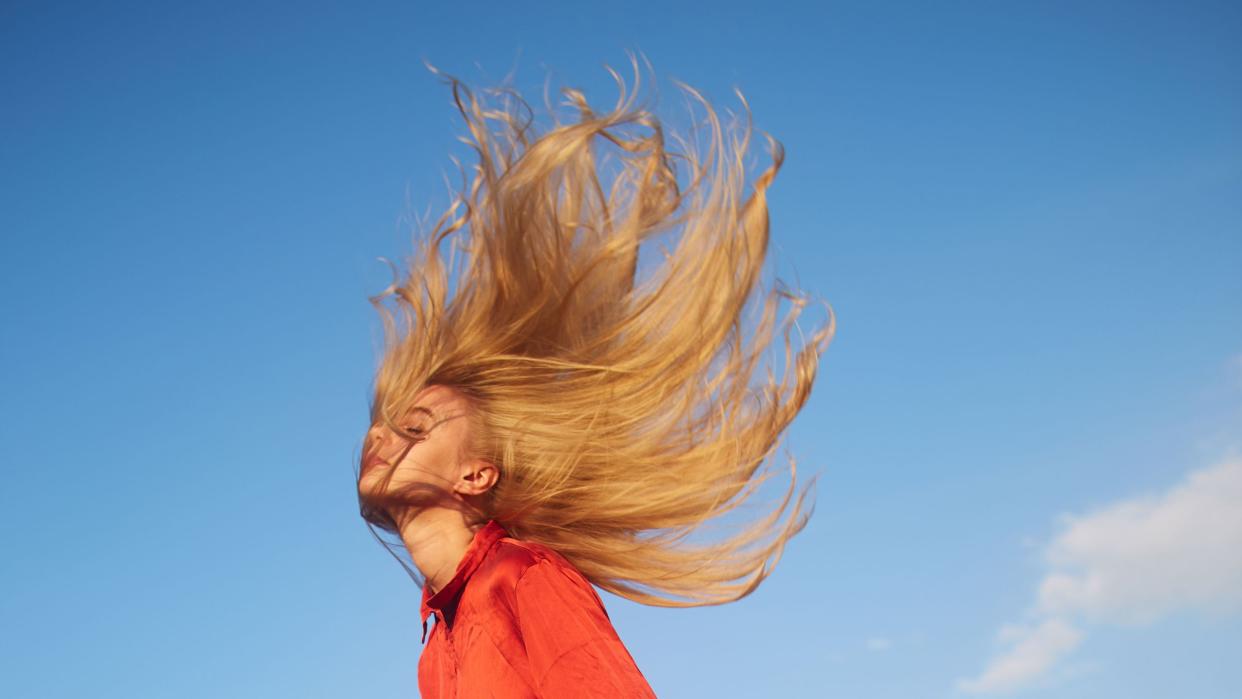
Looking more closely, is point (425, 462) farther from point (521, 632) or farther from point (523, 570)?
point (521, 632)

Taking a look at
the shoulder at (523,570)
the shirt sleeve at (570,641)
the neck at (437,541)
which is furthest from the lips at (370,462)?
the shirt sleeve at (570,641)

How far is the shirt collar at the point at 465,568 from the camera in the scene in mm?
3916

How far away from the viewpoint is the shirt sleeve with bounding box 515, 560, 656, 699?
3.40 metres

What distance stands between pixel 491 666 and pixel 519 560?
311 mm

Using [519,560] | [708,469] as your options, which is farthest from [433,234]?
[519,560]

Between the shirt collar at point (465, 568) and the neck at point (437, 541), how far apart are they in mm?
41

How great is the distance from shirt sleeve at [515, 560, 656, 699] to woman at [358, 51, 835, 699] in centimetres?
37

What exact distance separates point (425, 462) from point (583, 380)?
30.8 inches

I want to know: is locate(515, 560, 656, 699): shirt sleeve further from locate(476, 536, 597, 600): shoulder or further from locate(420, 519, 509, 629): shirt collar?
locate(420, 519, 509, 629): shirt collar

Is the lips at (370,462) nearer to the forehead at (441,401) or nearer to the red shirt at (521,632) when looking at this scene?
the forehead at (441,401)

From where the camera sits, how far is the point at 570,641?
353 cm

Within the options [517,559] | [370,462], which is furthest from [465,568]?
[370,462]

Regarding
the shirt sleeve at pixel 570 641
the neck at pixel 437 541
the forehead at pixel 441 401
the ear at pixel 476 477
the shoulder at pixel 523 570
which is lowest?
the shirt sleeve at pixel 570 641

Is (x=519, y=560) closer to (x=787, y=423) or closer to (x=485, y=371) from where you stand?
(x=485, y=371)
